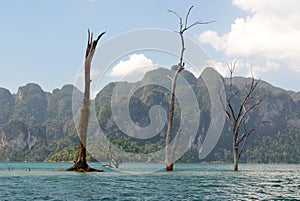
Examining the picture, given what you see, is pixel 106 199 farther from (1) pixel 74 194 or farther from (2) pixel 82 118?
(2) pixel 82 118

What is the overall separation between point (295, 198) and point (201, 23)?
31161 mm

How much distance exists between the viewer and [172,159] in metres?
44.7

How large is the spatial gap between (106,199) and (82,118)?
25.3 m

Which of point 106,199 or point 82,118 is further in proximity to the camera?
point 82,118

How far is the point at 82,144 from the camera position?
40.9 metres

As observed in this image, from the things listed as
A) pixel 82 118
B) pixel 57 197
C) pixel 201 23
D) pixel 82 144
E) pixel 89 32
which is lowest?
pixel 57 197

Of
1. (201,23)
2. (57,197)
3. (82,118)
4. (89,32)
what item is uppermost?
(201,23)

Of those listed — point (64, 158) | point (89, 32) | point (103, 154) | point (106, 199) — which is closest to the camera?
point (106, 199)

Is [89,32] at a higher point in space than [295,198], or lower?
higher

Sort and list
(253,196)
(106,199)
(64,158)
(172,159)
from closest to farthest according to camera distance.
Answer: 1. (106,199)
2. (253,196)
3. (172,159)
4. (64,158)

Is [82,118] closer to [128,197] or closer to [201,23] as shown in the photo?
[201,23]

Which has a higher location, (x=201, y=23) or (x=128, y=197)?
(x=201, y=23)

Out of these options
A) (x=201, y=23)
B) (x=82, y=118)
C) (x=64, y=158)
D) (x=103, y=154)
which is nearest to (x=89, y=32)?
(x=82, y=118)

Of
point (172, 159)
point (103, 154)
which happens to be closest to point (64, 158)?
point (103, 154)
